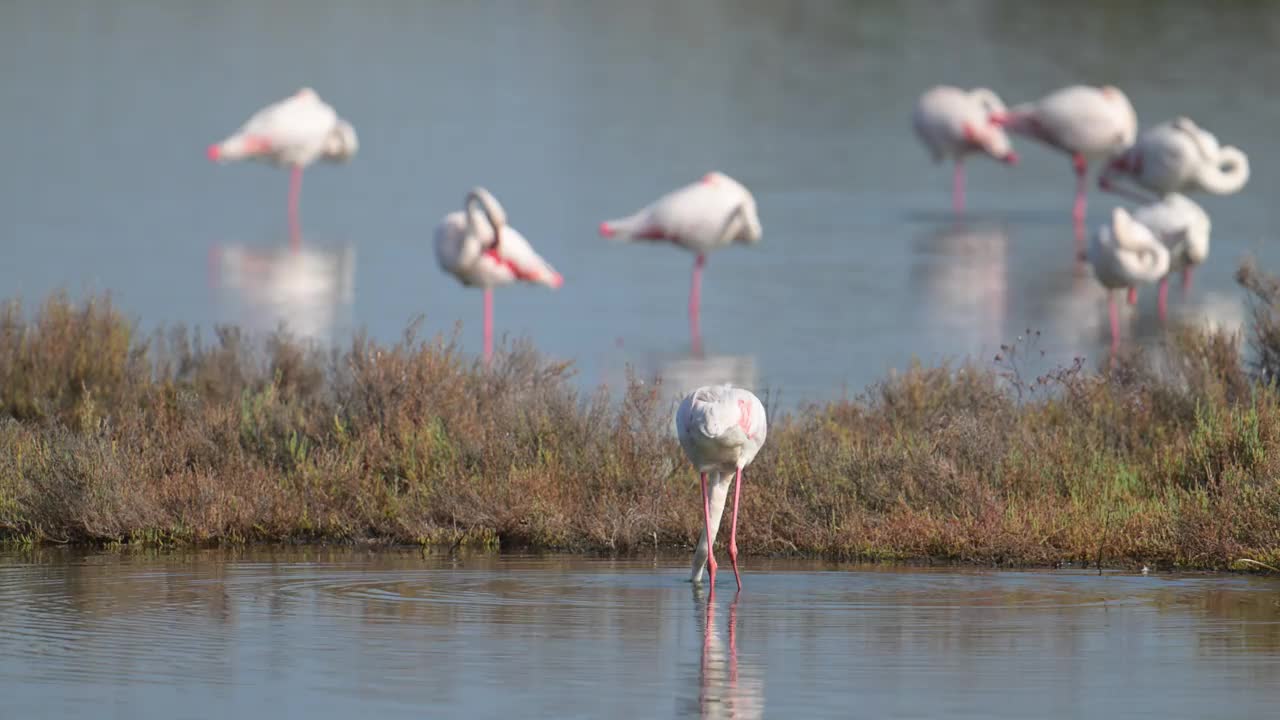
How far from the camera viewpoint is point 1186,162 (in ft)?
72.8

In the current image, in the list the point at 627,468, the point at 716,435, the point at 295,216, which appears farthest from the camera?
the point at 295,216

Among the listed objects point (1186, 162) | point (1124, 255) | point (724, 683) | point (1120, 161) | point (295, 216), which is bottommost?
point (724, 683)

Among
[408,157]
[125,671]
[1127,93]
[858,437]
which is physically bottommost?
[125,671]

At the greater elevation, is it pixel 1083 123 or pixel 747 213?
pixel 1083 123

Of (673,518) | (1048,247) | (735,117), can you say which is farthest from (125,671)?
(735,117)

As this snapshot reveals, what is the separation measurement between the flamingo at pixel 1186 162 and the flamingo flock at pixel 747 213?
0.01 m

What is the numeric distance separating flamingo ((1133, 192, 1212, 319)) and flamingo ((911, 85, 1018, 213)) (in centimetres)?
714

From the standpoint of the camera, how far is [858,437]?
10586mm

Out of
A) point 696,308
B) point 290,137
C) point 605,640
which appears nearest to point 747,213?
point 696,308

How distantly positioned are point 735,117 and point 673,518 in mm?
23317

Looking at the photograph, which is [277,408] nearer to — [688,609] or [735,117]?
[688,609]

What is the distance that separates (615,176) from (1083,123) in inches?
191

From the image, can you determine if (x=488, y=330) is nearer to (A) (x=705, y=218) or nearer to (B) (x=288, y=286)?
(A) (x=705, y=218)

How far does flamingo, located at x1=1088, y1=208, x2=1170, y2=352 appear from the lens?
661 inches
